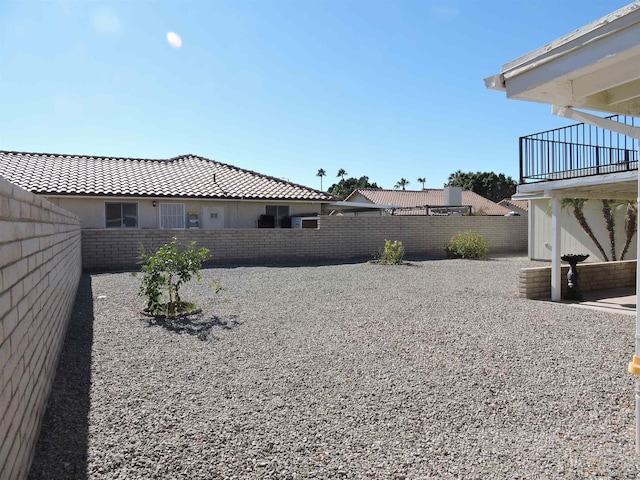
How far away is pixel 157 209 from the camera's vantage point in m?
18.9

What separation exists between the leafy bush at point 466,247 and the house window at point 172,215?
1134cm

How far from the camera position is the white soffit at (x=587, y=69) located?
3.10 meters

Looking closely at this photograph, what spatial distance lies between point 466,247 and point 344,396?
15743 mm

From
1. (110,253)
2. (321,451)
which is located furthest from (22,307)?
(110,253)

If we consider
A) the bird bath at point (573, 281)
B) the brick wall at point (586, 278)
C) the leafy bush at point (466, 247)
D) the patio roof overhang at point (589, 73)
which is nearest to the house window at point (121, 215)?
the leafy bush at point (466, 247)

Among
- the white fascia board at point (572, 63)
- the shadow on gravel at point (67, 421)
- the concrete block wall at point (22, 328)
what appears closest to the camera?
the concrete block wall at point (22, 328)

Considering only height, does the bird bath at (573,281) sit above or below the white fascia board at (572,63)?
below

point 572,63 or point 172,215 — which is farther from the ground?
point 572,63

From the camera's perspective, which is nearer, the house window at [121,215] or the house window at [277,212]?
the house window at [121,215]

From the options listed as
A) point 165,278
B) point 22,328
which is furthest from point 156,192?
point 22,328

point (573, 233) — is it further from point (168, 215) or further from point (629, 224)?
point (168, 215)

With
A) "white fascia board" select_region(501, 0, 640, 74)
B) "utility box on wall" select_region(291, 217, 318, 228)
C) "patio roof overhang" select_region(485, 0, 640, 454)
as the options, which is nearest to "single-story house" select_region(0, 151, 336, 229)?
"utility box on wall" select_region(291, 217, 318, 228)

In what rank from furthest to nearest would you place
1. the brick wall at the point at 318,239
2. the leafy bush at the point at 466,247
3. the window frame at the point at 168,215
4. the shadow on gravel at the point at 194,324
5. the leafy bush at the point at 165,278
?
the window frame at the point at 168,215, the leafy bush at the point at 466,247, the brick wall at the point at 318,239, the leafy bush at the point at 165,278, the shadow on gravel at the point at 194,324

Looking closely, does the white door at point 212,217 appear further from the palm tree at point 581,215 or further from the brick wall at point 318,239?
the palm tree at point 581,215
